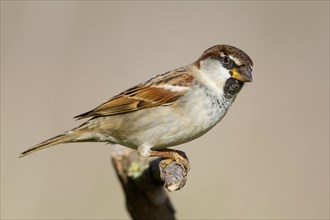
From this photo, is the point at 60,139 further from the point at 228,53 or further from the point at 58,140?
the point at 228,53

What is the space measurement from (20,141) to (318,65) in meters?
2.88

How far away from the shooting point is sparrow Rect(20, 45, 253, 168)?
141 inches

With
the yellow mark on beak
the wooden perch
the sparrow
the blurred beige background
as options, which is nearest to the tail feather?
the sparrow

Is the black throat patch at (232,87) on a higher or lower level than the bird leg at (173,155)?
higher

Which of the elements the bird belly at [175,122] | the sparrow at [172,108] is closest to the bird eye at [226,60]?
the sparrow at [172,108]

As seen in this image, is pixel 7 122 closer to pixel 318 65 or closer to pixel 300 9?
pixel 318 65

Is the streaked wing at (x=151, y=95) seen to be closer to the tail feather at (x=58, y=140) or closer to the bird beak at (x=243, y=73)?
Result: the tail feather at (x=58, y=140)

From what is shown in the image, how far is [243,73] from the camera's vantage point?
3518 mm

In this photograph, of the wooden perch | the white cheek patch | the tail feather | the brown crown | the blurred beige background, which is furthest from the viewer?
the blurred beige background

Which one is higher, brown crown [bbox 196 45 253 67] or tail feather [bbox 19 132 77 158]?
brown crown [bbox 196 45 253 67]

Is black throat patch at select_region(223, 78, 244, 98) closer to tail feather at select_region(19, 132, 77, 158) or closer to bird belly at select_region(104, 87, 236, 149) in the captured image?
bird belly at select_region(104, 87, 236, 149)

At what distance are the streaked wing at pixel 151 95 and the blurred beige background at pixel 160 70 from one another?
92cm

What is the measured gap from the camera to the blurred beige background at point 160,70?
4.98m

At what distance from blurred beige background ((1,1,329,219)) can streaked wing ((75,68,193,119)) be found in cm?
92
